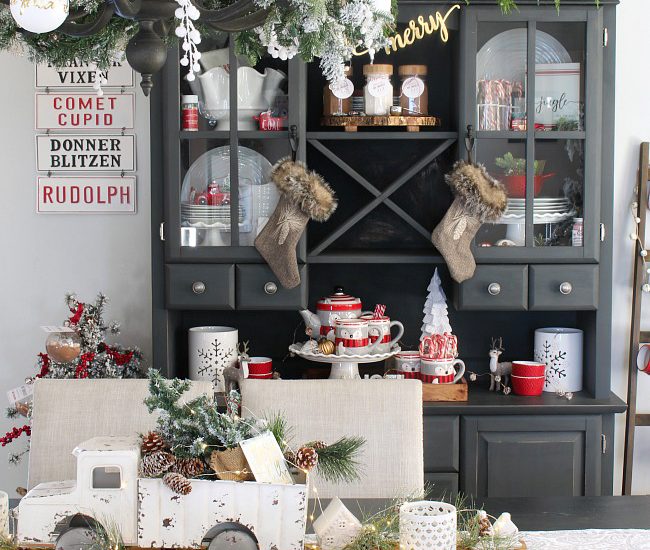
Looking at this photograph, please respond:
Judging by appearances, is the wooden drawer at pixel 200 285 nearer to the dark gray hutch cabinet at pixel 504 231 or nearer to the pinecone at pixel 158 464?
the dark gray hutch cabinet at pixel 504 231

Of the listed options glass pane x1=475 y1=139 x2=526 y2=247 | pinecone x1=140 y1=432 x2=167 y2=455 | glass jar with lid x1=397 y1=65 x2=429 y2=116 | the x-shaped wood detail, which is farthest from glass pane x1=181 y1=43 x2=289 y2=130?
pinecone x1=140 y1=432 x2=167 y2=455

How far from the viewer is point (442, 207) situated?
3012 millimetres

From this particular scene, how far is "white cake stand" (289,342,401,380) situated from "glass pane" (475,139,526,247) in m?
0.43

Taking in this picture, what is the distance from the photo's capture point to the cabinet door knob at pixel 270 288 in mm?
2758

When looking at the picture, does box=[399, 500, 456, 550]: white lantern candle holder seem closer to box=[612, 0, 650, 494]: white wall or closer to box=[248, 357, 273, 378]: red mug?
box=[248, 357, 273, 378]: red mug

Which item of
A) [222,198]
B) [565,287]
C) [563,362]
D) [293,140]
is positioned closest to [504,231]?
[565,287]

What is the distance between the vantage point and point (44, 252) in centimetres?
319

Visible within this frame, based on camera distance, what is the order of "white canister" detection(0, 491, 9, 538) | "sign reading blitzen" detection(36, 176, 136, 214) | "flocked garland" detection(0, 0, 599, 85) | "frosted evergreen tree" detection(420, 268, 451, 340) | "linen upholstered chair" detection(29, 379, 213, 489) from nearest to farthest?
"flocked garland" detection(0, 0, 599, 85), "white canister" detection(0, 491, 9, 538), "linen upholstered chair" detection(29, 379, 213, 489), "frosted evergreen tree" detection(420, 268, 451, 340), "sign reading blitzen" detection(36, 176, 136, 214)

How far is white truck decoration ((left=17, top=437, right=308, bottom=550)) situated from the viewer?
Result: 130 cm

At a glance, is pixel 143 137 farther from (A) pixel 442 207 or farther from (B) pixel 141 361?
(A) pixel 442 207

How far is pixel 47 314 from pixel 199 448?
2.03m

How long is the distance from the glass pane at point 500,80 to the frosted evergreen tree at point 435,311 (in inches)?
20.1

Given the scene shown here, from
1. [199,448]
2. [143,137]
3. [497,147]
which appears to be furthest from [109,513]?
[143,137]

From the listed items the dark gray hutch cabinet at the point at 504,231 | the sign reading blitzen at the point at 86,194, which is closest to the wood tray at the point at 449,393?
the dark gray hutch cabinet at the point at 504,231
